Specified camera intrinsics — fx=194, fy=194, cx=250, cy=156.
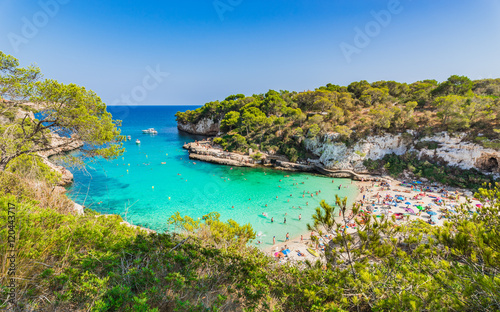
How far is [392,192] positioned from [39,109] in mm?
26650

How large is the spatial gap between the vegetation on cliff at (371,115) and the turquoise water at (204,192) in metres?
7.17

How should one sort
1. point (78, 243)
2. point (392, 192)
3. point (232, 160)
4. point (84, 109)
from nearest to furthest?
point (78, 243), point (84, 109), point (392, 192), point (232, 160)

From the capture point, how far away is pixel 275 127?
3472 cm

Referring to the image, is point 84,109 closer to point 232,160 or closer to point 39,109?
point 39,109

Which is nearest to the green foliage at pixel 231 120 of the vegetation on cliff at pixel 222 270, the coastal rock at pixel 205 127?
the coastal rock at pixel 205 127

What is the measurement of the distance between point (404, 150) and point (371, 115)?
655 cm

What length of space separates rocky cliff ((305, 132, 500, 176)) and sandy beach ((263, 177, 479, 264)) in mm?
3921

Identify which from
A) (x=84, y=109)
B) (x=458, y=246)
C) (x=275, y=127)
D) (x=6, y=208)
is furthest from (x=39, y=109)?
(x=275, y=127)

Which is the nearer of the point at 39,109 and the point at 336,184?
the point at 39,109

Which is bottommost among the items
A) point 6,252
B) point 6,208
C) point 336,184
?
point 336,184

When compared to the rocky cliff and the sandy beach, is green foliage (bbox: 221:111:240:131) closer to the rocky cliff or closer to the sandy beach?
the rocky cliff

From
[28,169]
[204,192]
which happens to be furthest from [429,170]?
[28,169]

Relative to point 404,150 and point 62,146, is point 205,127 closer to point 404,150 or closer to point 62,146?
point 404,150

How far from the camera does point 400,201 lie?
1834 centimetres
